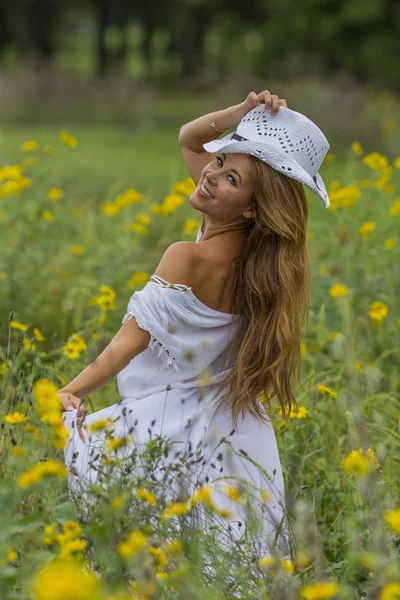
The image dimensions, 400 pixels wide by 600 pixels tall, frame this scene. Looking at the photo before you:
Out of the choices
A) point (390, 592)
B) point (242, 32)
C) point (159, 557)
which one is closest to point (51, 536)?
point (159, 557)

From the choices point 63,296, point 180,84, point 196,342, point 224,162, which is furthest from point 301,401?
point 180,84

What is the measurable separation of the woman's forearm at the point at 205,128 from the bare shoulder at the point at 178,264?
0.53 m

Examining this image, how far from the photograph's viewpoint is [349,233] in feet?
16.7

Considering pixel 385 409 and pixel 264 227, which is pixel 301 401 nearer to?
pixel 385 409

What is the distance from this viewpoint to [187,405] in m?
2.69

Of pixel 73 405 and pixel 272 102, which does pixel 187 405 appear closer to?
pixel 73 405

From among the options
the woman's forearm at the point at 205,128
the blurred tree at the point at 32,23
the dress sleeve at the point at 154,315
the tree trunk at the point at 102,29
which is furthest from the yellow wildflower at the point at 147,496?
the blurred tree at the point at 32,23

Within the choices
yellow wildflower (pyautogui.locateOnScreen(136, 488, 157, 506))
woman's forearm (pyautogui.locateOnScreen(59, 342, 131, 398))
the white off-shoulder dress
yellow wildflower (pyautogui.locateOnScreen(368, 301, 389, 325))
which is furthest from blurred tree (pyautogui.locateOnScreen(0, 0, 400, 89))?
yellow wildflower (pyautogui.locateOnScreen(136, 488, 157, 506))

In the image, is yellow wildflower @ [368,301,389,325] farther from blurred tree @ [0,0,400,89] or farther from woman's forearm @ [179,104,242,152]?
blurred tree @ [0,0,400,89]

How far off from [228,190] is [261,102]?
0.30 meters

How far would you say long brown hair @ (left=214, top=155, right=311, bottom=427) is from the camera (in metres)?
2.64

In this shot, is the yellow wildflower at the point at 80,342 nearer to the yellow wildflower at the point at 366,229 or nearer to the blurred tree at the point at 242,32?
the yellow wildflower at the point at 366,229

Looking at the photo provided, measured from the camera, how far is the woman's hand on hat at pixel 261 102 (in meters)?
2.70

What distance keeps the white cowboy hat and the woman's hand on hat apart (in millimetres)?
18
